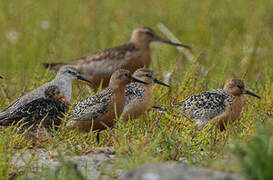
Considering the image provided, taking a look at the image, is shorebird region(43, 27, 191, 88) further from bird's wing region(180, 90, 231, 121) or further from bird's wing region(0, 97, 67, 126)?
bird's wing region(0, 97, 67, 126)

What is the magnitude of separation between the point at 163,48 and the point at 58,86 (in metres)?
4.14

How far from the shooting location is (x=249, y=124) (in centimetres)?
614

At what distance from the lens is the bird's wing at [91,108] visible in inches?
252

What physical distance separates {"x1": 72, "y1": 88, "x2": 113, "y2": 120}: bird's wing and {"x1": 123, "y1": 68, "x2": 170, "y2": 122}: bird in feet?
1.45

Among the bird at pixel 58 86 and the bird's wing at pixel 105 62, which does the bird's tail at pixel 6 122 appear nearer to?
the bird at pixel 58 86

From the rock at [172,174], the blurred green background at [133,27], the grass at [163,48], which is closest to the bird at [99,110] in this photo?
the grass at [163,48]

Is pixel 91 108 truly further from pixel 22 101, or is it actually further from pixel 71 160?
pixel 71 160

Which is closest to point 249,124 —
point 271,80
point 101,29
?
point 271,80

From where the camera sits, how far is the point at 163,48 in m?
11.4

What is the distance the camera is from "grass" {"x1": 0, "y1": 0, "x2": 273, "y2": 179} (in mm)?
5805

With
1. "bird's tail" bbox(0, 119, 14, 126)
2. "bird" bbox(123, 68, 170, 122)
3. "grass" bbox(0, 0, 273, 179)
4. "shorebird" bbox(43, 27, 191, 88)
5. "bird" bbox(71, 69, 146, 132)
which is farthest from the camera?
"shorebird" bbox(43, 27, 191, 88)

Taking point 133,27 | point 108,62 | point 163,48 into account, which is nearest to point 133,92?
point 108,62

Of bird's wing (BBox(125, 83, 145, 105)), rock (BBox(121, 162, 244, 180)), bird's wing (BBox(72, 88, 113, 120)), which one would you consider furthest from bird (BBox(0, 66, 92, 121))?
rock (BBox(121, 162, 244, 180))

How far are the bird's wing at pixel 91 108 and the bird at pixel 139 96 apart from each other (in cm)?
44
